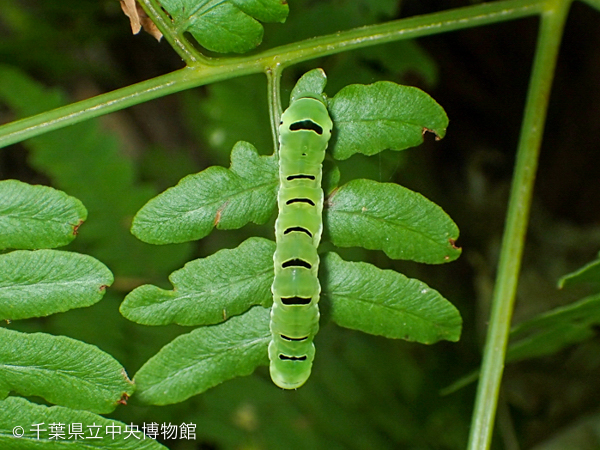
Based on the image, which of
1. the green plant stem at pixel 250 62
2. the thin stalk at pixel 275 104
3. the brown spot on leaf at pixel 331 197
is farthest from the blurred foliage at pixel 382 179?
the brown spot on leaf at pixel 331 197

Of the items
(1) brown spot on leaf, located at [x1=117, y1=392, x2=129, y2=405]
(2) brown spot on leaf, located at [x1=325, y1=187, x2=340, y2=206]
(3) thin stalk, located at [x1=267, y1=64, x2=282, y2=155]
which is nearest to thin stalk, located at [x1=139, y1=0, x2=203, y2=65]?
(3) thin stalk, located at [x1=267, y1=64, x2=282, y2=155]

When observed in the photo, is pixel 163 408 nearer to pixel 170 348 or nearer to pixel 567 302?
pixel 170 348

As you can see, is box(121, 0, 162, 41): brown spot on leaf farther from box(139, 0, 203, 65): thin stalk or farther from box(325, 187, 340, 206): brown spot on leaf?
box(325, 187, 340, 206): brown spot on leaf

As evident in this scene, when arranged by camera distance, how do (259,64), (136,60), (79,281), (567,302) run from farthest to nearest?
(136,60) → (567,302) → (259,64) → (79,281)

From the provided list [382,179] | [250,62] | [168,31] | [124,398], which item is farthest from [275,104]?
[382,179]

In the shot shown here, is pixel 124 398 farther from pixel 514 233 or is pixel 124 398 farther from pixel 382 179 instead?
pixel 382 179

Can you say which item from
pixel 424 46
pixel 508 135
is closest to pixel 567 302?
pixel 508 135
